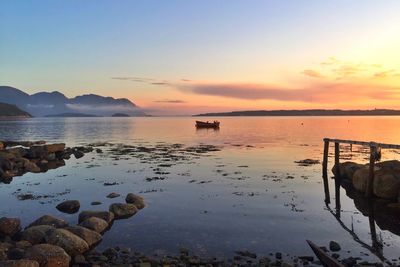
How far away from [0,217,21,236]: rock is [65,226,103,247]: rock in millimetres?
2403

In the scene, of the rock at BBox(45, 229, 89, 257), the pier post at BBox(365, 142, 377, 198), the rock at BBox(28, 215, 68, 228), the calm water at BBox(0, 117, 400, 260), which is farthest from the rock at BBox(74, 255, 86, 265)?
the pier post at BBox(365, 142, 377, 198)

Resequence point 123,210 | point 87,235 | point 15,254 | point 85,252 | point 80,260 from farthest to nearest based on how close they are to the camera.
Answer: point 123,210
point 87,235
point 85,252
point 80,260
point 15,254

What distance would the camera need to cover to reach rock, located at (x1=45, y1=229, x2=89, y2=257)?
42.4 feet

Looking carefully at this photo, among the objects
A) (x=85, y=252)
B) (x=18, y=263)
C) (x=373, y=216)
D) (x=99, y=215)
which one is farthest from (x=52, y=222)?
(x=373, y=216)

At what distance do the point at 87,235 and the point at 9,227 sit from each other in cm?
335

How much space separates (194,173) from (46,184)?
1097cm

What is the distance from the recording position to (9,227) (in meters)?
15.0

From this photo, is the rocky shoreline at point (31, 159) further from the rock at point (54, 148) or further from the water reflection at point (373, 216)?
the water reflection at point (373, 216)

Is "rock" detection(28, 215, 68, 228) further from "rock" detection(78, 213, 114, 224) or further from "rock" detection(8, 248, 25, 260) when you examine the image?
"rock" detection(8, 248, 25, 260)

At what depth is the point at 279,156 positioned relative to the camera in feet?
143

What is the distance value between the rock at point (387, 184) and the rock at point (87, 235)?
15702mm

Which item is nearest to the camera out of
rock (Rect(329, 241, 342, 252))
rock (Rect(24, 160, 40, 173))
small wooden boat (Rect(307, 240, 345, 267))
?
small wooden boat (Rect(307, 240, 345, 267))

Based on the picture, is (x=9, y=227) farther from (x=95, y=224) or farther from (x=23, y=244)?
(x=95, y=224)

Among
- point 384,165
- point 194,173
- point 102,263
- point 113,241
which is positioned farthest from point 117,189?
point 384,165
